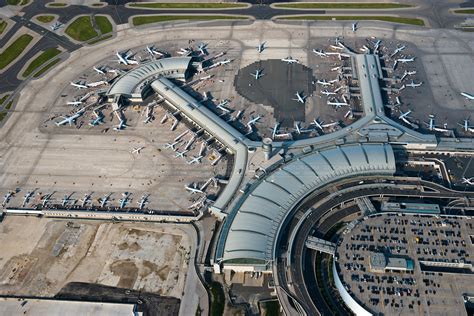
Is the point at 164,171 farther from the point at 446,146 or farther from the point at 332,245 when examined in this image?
the point at 446,146

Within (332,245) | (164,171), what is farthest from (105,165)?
Result: (332,245)

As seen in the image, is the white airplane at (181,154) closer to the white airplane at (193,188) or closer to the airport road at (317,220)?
the white airplane at (193,188)

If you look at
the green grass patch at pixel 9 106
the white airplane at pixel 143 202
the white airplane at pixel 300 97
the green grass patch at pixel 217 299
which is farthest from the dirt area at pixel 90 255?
the white airplane at pixel 300 97

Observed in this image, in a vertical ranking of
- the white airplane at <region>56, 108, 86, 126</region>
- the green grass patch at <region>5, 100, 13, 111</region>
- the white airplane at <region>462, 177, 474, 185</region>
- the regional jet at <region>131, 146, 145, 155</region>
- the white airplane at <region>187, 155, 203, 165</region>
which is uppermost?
the green grass patch at <region>5, 100, 13, 111</region>

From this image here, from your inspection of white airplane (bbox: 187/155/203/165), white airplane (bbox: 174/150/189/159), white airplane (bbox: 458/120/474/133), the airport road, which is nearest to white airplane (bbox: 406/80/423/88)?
white airplane (bbox: 458/120/474/133)

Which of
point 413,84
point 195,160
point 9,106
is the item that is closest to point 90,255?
point 195,160

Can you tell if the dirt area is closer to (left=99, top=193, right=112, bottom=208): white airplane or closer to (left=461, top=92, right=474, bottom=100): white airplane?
(left=99, top=193, right=112, bottom=208): white airplane
